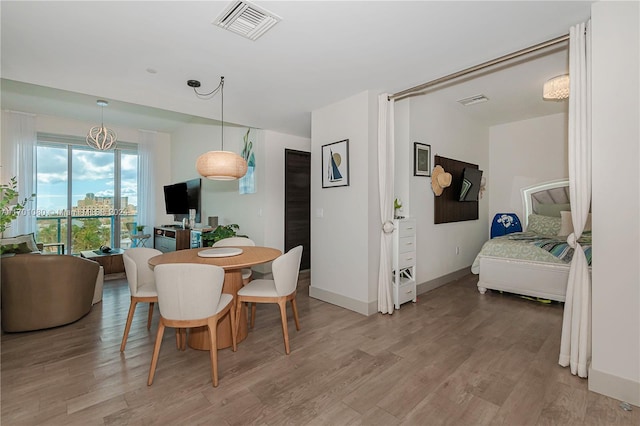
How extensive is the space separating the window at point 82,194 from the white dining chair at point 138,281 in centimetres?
390

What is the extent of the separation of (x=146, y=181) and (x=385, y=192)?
5.96 metres

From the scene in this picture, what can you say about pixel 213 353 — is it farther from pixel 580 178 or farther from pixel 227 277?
pixel 580 178

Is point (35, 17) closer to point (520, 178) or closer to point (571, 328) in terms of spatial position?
point (571, 328)

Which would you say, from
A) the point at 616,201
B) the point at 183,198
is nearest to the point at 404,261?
the point at 616,201

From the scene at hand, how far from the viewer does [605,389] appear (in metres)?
1.96

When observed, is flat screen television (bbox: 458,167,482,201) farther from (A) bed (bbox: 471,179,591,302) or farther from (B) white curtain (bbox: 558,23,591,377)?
(B) white curtain (bbox: 558,23,591,377)

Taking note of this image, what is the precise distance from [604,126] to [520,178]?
4120 millimetres

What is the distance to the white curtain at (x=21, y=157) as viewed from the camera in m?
5.39

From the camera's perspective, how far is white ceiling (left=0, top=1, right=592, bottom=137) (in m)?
2.02

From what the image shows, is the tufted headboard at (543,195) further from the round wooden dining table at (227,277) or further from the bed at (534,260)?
the round wooden dining table at (227,277)

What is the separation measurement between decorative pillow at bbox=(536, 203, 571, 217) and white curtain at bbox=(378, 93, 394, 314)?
11.3ft

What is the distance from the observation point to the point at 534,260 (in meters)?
3.85

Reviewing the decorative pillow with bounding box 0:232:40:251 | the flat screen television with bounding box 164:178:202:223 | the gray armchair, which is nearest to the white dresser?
the gray armchair

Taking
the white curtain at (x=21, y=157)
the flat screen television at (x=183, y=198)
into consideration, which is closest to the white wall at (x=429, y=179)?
the flat screen television at (x=183, y=198)
